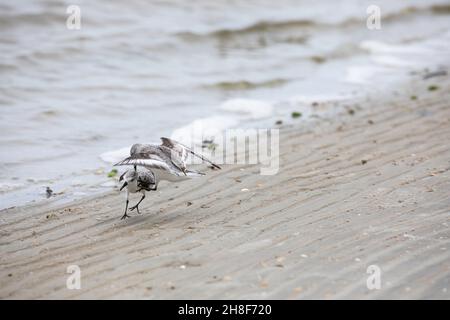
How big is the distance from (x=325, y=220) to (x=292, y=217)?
315 mm

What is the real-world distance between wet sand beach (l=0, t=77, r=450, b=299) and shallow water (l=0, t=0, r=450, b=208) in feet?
3.62

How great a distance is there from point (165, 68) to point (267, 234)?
327 inches

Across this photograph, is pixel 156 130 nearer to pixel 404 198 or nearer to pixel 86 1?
pixel 404 198

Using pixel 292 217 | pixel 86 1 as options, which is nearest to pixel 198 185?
pixel 292 217

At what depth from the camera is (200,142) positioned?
9.57 meters

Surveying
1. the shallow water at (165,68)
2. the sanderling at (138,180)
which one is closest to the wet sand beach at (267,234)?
the sanderling at (138,180)

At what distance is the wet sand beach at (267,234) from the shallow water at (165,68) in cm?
110

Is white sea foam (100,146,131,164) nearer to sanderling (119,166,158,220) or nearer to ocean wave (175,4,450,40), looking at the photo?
sanderling (119,166,158,220)

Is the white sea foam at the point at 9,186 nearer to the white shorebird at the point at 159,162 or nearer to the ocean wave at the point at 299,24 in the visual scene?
the white shorebird at the point at 159,162

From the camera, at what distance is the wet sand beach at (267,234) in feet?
16.7

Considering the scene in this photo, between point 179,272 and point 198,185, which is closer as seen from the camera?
point 179,272

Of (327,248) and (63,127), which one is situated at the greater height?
(63,127)

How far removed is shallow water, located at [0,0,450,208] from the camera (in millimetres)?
9500

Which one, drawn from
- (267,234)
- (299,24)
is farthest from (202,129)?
(299,24)
